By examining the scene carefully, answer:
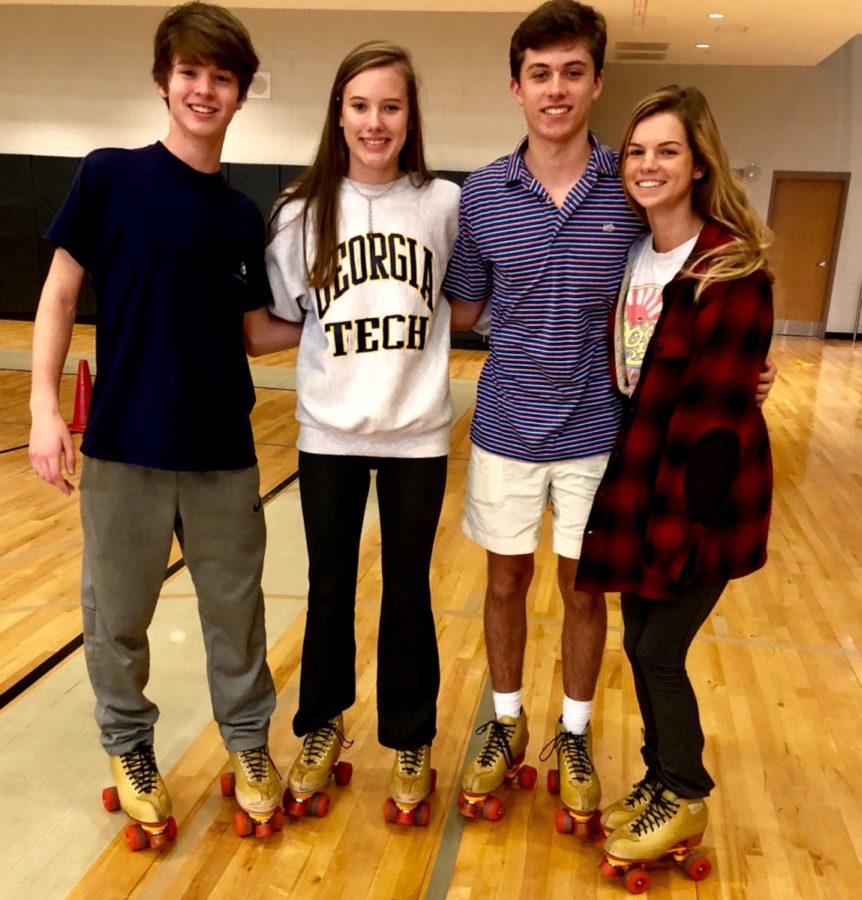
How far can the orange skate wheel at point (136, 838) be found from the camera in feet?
5.92

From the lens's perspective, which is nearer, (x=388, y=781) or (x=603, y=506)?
(x=603, y=506)

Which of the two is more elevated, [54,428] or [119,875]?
[54,428]

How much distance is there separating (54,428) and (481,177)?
39.0 inches

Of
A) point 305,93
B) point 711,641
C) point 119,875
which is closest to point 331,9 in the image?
point 305,93

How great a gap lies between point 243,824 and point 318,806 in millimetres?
170

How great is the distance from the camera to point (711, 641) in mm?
2869

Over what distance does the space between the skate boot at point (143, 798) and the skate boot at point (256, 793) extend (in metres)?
0.15

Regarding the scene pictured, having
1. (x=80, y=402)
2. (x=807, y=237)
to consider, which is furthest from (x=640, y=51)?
(x=80, y=402)

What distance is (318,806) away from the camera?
76.1 inches

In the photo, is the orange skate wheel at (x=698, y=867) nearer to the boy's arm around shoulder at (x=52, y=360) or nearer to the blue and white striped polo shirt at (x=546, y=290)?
the blue and white striped polo shirt at (x=546, y=290)

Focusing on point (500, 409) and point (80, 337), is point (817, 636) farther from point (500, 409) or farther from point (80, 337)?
point (80, 337)

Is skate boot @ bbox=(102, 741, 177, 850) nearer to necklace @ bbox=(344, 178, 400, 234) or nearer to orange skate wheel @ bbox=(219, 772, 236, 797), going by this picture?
orange skate wheel @ bbox=(219, 772, 236, 797)

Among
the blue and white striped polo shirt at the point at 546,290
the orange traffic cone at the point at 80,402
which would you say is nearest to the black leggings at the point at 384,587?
the blue and white striped polo shirt at the point at 546,290

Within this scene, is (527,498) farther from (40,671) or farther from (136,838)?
(40,671)
